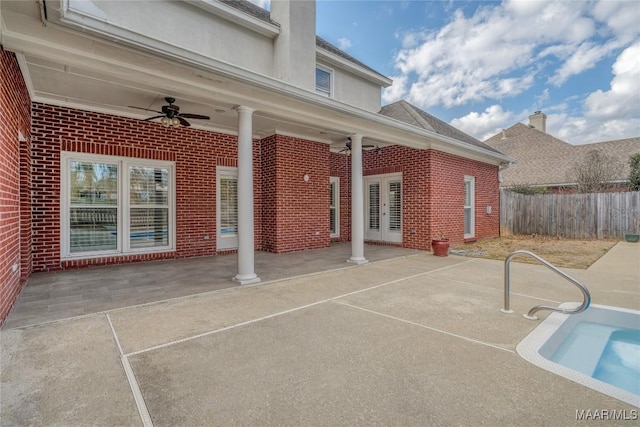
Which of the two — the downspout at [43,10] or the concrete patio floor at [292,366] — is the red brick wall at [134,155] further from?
the downspout at [43,10]

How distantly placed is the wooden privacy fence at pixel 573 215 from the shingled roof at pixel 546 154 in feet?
20.2

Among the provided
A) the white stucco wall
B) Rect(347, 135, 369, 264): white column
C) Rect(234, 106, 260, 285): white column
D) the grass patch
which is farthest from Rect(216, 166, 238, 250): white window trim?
the grass patch

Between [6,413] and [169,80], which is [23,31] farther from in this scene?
[6,413]

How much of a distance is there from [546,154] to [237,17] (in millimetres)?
21570

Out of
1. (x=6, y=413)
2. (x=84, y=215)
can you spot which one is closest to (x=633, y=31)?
(x=6, y=413)

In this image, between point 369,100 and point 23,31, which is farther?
point 369,100

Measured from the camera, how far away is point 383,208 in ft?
32.1

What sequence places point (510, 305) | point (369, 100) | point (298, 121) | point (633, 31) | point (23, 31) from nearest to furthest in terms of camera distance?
point (23, 31)
point (510, 305)
point (298, 121)
point (633, 31)
point (369, 100)

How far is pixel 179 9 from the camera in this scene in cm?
708

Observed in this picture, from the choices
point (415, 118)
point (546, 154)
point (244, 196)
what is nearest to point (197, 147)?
point (244, 196)

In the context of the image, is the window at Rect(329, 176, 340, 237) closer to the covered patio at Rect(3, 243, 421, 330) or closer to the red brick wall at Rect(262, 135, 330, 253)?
the red brick wall at Rect(262, 135, 330, 253)

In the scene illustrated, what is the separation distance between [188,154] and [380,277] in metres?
5.14

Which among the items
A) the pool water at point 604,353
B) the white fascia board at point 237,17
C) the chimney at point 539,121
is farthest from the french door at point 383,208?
the chimney at point 539,121

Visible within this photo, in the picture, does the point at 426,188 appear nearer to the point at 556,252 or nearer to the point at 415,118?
the point at 415,118
